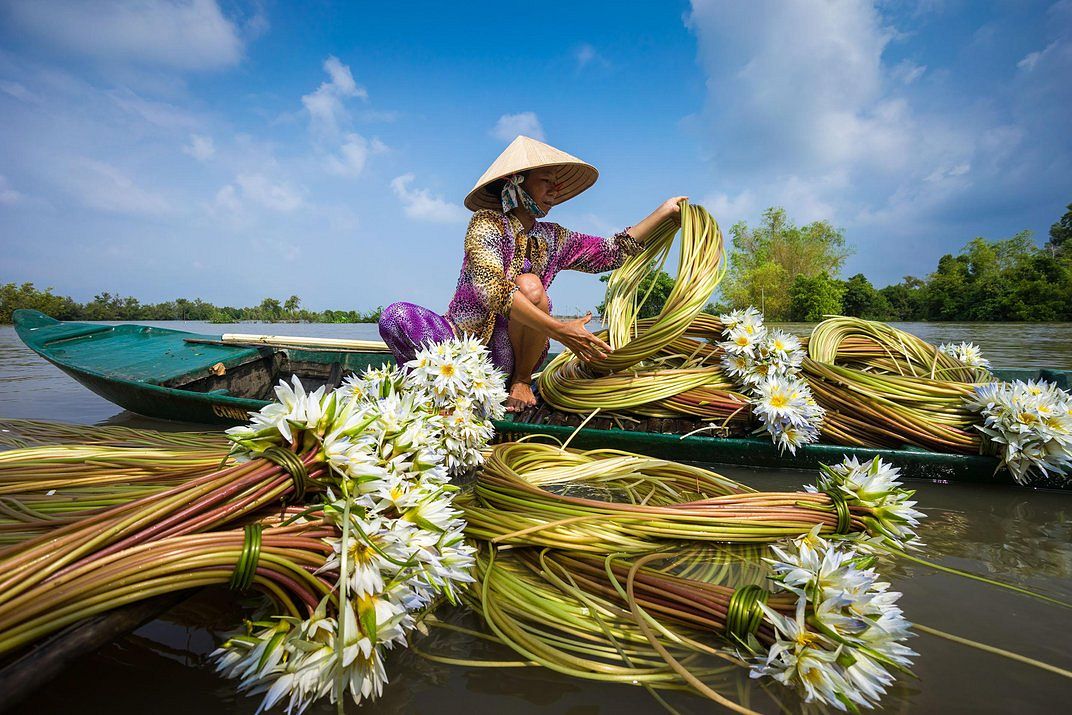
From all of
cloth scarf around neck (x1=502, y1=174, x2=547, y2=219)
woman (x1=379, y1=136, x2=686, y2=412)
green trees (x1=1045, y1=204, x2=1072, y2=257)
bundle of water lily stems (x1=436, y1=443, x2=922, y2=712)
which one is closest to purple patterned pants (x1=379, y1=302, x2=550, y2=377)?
woman (x1=379, y1=136, x2=686, y2=412)

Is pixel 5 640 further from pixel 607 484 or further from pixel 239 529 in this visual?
pixel 607 484

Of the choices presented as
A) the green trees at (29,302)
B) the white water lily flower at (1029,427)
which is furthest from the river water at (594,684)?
the green trees at (29,302)

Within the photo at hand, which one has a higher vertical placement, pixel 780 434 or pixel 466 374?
pixel 466 374

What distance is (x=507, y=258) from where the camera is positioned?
3.10m

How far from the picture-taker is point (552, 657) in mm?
1164

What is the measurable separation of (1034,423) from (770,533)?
1.69 m

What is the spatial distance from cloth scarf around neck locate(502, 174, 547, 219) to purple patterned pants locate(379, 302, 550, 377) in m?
0.74

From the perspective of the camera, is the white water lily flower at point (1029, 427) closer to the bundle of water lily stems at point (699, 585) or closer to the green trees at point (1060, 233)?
the bundle of water lily stems at point (699, 585)

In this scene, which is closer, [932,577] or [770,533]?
[770,533]

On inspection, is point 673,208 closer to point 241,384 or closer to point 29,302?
point 241,384

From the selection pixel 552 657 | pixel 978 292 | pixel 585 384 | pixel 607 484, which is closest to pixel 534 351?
pixel 585 384

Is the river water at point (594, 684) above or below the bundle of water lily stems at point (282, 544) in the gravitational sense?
below

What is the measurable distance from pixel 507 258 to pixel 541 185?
0.53 meters

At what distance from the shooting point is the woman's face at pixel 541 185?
3.09 metres
